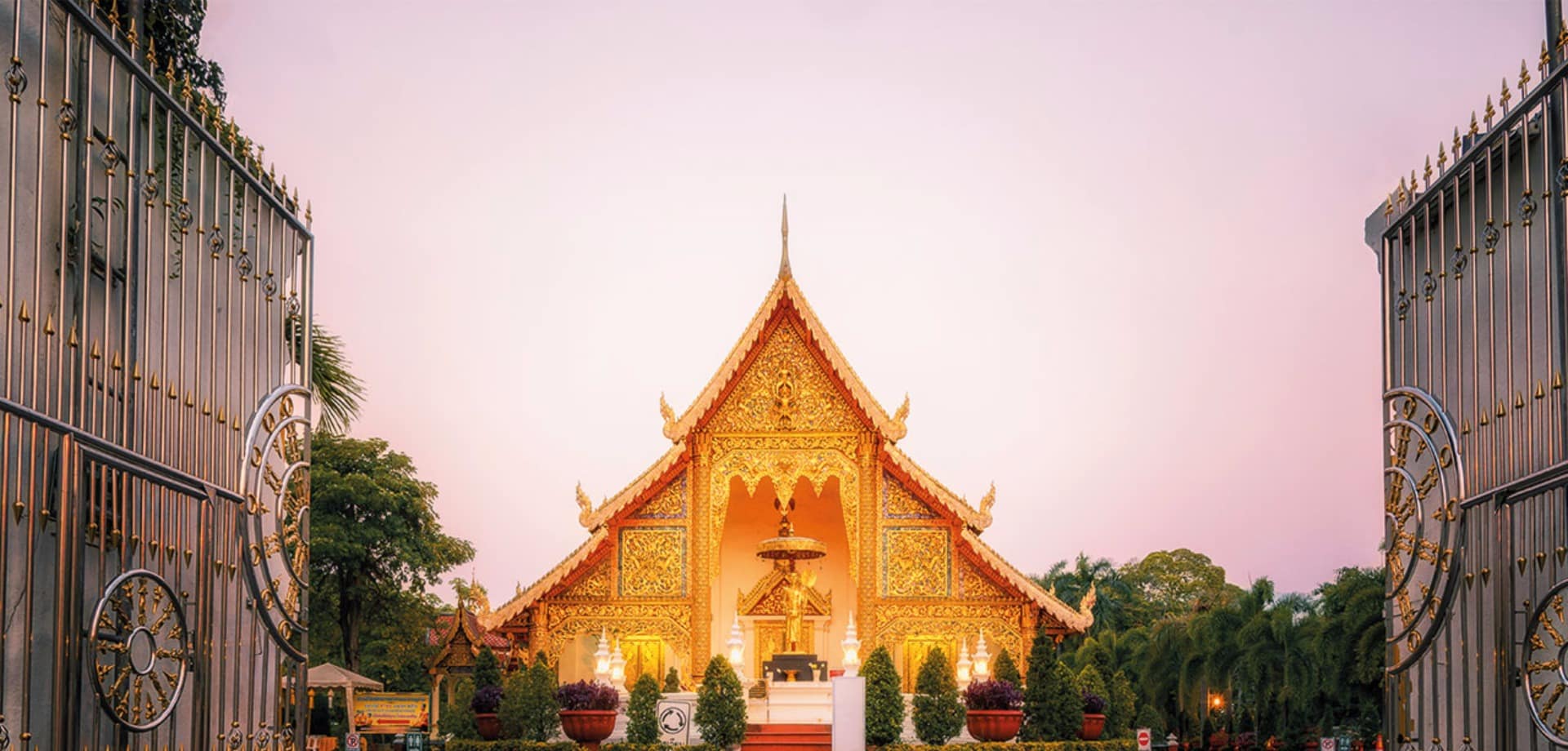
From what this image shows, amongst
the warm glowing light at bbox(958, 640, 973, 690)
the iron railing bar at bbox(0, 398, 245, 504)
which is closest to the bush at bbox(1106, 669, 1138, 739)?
the warm glowing light at bbox(958, 640, 973, 690)

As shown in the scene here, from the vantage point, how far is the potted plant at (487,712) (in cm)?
2094

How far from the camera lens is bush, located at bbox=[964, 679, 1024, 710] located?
2033 centimetres

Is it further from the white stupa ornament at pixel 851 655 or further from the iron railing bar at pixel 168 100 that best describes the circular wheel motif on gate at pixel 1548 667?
the white stupa ornament at pixel 851 655

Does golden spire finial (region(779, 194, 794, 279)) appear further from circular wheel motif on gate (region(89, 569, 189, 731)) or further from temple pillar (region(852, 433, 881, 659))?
circular wheel motif on gate (region(89, 569, 189, 731))

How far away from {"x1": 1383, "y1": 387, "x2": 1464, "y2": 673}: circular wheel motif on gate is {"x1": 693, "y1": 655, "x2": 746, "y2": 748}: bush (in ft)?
38.1

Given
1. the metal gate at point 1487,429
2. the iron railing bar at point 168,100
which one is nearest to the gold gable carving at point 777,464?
the metal gate at point 1487,429

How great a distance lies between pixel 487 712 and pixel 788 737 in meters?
3.82

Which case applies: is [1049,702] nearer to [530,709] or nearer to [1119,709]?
[1119,709]

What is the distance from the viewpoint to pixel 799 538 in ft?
81.2

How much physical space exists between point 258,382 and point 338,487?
86.0ft

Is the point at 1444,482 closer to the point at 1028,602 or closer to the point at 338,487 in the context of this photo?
the point at 1028,602

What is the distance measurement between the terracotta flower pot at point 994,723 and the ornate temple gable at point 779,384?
18.1 ft

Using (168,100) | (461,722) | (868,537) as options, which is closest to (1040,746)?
(868,537)

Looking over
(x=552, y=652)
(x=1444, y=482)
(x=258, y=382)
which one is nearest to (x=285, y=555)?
(x=258, y=382)
